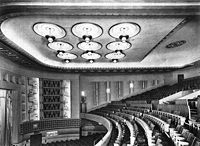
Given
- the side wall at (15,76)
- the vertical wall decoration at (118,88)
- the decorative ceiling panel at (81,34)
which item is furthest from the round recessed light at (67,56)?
the vertical wall decoration at (118,88)

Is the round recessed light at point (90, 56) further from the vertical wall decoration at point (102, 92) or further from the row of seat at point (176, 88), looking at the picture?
the vertical wall decoration at point (102, 92)

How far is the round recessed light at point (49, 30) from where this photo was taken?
5.57 meters

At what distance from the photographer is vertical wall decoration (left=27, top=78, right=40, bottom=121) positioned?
989 centimetres

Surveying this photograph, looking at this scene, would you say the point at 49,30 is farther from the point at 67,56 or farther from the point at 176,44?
the point at 176,44

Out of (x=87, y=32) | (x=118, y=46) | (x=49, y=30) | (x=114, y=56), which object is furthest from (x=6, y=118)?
(x=114, y=56)

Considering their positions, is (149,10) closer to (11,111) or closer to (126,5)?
(126,5)

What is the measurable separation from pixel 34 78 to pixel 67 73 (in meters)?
2.29

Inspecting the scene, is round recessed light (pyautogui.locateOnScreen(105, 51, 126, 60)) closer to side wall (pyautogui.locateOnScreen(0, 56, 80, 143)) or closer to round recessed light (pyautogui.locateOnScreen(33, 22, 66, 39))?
round recessed light (pyautogui.locateOnScreen(33, 22, 66, 39))

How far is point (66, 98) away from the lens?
40.1 feet

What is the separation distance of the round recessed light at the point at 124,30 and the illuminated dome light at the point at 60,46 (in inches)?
77.9

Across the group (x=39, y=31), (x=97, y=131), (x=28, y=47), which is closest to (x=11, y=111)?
(x=28, y=47)

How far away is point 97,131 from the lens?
12375 millimetres

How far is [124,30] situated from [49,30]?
2.26 metres

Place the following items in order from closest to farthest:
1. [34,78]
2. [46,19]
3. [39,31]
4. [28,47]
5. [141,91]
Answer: [46,19], [39,31], [28,47], [34,78], [141,91]
